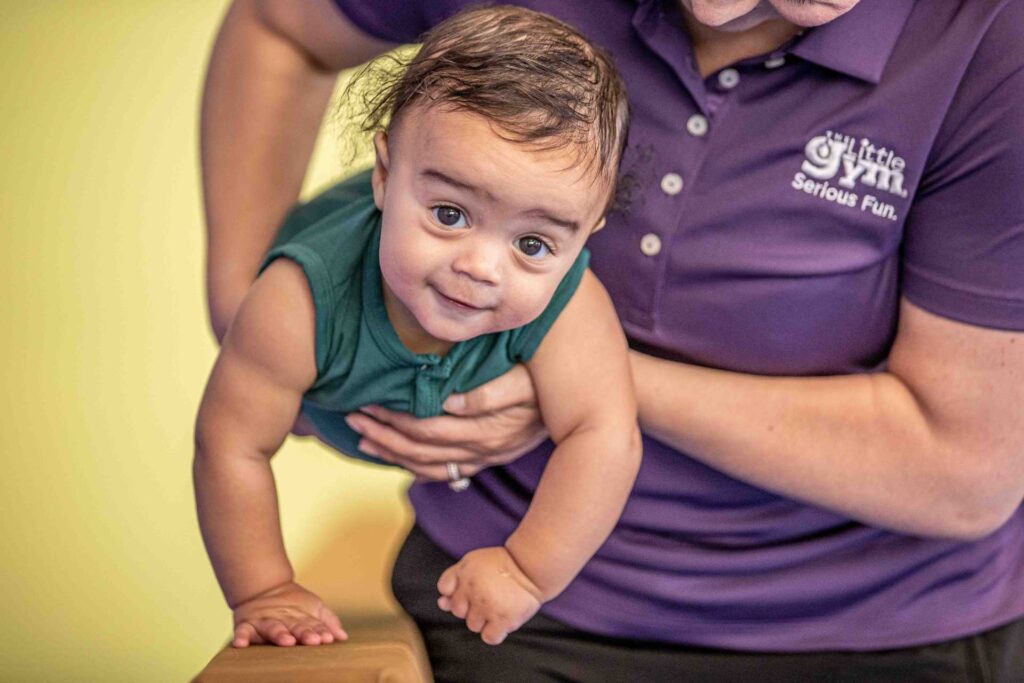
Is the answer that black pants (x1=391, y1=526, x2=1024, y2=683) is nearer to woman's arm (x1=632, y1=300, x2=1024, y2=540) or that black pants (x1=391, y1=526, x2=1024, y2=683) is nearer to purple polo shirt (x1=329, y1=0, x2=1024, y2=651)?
purple polo shirt (x1=329, y1=0, x2=1024, y2=651)

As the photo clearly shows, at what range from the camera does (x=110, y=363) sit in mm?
2887

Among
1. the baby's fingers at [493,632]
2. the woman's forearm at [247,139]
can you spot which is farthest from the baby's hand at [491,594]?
the woman's forearm at [247,139]

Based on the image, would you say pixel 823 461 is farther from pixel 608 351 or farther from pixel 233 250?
pixel 233 250

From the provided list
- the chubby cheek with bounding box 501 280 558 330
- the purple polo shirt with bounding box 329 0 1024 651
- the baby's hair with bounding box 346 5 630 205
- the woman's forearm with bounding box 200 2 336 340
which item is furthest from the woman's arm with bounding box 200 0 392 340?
the chubby cheek with bounding box 501 280 558 330

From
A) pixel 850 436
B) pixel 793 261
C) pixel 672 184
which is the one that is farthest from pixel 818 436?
pixel 672 184

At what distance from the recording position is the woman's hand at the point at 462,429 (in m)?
1.23

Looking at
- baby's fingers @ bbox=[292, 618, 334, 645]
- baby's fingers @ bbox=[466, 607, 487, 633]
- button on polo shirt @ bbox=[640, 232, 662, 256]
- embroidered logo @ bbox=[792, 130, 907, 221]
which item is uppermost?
embroidered logo @ bbox=[792, 130, 907, 221]

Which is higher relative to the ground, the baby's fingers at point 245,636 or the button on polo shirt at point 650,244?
the button on polo shirt at point 650,244

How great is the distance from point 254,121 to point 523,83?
0.59 meters

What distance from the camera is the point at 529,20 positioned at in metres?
1.09

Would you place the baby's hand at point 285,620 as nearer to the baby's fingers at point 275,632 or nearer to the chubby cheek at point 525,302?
the baby's fingers at point 275,632

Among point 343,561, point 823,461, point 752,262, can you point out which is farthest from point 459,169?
point 343,561

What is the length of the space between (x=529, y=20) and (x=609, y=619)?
63cm

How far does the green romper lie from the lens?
3.84 ft
